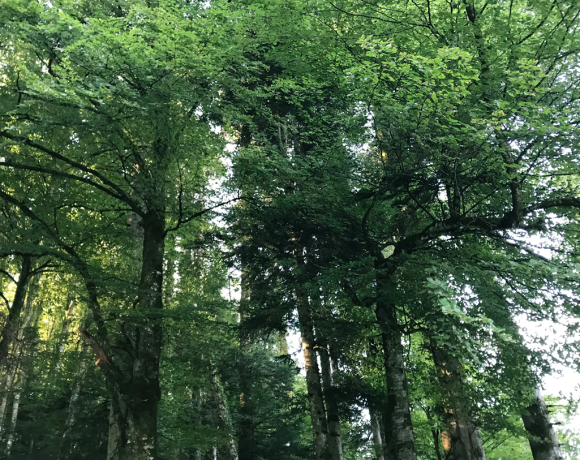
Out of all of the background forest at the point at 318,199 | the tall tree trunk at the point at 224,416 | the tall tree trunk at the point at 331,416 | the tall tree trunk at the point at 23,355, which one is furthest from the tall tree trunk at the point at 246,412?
the tall tree trunk at the point at 23,355

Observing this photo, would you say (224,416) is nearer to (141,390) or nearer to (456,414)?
(141,390)

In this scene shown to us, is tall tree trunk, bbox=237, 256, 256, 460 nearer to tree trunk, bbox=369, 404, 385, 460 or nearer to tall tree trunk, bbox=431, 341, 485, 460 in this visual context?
tree trunk, bbox=369, 404, 385, 460

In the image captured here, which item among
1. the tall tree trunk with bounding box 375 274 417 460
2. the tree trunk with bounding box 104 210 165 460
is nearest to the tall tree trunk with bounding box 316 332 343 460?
the tall tree trunk with bounding box 375 274 417 460

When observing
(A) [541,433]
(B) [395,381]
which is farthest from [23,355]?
(A) [541,433]

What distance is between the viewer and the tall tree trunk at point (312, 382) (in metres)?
8.35

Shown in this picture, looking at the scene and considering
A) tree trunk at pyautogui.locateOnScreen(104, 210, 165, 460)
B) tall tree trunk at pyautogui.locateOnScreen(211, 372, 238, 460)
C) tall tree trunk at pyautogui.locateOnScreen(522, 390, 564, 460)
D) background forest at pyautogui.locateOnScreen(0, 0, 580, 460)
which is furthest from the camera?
tall tree trunk at pyautogui.locateOnScreen(211, 372, 238, 460)

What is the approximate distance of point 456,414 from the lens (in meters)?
7.87

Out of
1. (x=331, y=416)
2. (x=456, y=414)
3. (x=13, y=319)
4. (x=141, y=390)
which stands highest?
(x=13, y=319)

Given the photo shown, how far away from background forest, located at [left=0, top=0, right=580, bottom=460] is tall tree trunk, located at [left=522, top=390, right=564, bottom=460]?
0.04 metres

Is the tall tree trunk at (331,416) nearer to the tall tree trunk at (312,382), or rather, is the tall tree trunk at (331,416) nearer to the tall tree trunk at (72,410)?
the tall tree trunk at (312,382)

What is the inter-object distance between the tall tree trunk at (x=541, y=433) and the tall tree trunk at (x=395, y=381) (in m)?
2.98

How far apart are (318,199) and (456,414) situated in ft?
17.1

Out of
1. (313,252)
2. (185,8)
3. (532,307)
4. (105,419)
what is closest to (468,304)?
(532,307)

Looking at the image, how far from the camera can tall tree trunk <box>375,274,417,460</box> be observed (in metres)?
6.82
